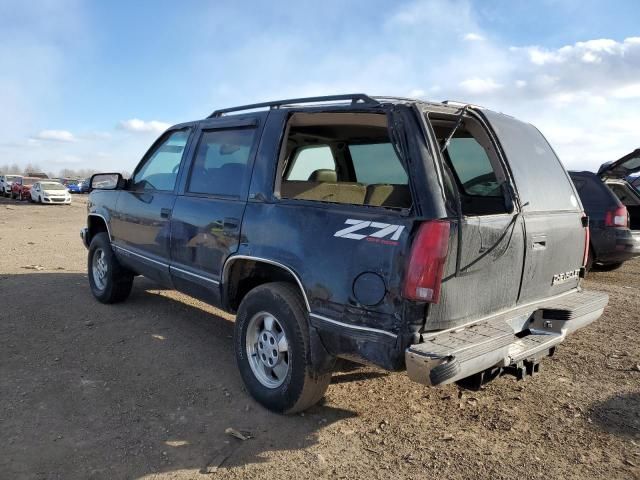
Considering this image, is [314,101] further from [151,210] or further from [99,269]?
[99,269]

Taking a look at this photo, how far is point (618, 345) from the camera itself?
188 inches

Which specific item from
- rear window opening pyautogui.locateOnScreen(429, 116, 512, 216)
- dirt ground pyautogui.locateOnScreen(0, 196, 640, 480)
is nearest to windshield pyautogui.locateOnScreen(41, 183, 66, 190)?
dirt ground pyautogui.locateOnScreen(0, 196, 640, 480)

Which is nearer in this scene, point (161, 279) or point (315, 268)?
point (315, 268)

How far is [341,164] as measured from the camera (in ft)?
16.4

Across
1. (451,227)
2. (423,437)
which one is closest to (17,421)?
(423,437)

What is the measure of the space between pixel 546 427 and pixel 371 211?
6.25 ft

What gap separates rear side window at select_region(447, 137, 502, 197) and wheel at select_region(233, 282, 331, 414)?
1.88 m

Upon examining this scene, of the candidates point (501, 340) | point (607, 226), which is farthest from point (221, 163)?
point (607, 226)

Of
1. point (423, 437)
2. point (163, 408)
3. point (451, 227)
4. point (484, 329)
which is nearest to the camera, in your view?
point (451, 227)

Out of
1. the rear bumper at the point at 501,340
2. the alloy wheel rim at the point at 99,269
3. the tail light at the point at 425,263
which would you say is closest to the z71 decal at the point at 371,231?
the tail light at the point at 425,263

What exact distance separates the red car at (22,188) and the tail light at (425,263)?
1339 inches

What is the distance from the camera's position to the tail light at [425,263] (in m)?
2.54

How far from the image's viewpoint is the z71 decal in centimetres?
262

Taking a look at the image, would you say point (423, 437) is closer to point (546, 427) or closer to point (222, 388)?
point (546, 427)
